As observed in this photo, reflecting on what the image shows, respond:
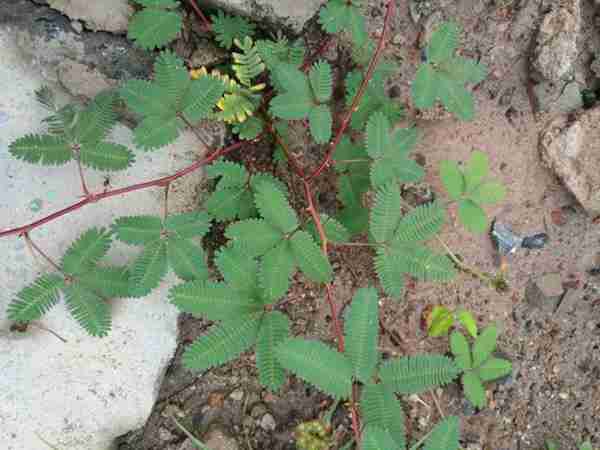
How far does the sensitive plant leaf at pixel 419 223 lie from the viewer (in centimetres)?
242

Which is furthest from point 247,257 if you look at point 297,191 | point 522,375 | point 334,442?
point 522,375

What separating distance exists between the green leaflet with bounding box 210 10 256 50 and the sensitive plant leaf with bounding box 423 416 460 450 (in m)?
1.75

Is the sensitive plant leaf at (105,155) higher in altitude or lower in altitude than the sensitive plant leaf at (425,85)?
lower

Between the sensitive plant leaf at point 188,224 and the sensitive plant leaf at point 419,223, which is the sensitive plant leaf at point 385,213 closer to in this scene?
the sensitive plant leaf at point 419,223

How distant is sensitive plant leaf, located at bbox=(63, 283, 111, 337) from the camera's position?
2.48 metres

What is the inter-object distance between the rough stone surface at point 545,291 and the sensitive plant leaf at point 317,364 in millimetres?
1265

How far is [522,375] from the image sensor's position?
308cm

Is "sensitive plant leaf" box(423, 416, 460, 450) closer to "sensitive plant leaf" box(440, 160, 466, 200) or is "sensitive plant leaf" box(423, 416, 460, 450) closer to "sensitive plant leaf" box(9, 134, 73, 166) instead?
"sensitive plant leaf" box(440, 160, 466, 200)

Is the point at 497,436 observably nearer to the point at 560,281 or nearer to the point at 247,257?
the point at 560,281

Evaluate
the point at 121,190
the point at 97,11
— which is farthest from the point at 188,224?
the point at 97,11

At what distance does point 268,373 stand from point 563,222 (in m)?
1.66

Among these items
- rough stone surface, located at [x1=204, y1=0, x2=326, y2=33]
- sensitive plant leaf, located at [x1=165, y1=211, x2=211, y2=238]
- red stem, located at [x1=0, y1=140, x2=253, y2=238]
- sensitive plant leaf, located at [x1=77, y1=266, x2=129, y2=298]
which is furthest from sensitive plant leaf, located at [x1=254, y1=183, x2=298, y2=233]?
rough stone surface, located at [x1=204, y1=0, x2=326, y2=33]

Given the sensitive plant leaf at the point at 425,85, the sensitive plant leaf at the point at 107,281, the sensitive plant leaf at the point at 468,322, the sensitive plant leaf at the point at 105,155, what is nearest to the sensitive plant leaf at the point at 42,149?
the sensitive plant leaf at the point at 105,155

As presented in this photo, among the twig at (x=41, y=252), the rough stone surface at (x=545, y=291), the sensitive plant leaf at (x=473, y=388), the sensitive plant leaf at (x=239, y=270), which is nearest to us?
the sensitive plant leaf at (x=239, y=270)
